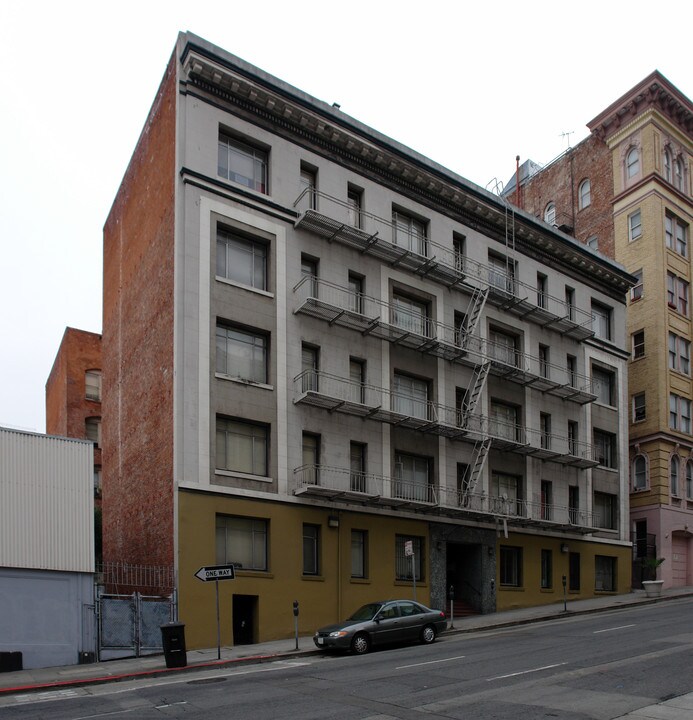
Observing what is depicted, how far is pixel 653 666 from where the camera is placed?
18.3 m

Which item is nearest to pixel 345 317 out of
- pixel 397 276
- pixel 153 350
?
pixel 397 276

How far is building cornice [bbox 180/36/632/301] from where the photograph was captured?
2955 centimetres

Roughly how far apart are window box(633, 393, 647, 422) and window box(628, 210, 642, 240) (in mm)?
8585

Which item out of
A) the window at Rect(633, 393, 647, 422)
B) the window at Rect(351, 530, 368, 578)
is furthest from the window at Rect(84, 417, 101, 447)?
the window at Rect(633, 393, 647, 422)

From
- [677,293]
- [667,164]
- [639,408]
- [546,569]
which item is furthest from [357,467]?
[667,164]

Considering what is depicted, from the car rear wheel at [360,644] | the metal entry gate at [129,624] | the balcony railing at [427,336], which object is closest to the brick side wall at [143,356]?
the metal entry gate at [129,624]

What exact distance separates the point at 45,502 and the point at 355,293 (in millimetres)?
13380

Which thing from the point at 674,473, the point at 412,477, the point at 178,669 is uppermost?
the point at 412,477

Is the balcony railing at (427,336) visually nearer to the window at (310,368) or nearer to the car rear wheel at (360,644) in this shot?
the window at (310,368)

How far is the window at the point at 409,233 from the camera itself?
3481 centimetres

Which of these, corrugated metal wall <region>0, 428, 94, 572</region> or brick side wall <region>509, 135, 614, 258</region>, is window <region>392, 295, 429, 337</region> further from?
brick side wall <region>509, 135, 614, 258</region>

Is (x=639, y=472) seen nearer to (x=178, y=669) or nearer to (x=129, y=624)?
(x=129, y=624)

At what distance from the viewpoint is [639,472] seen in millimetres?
46250

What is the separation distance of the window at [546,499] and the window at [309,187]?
16274mm
